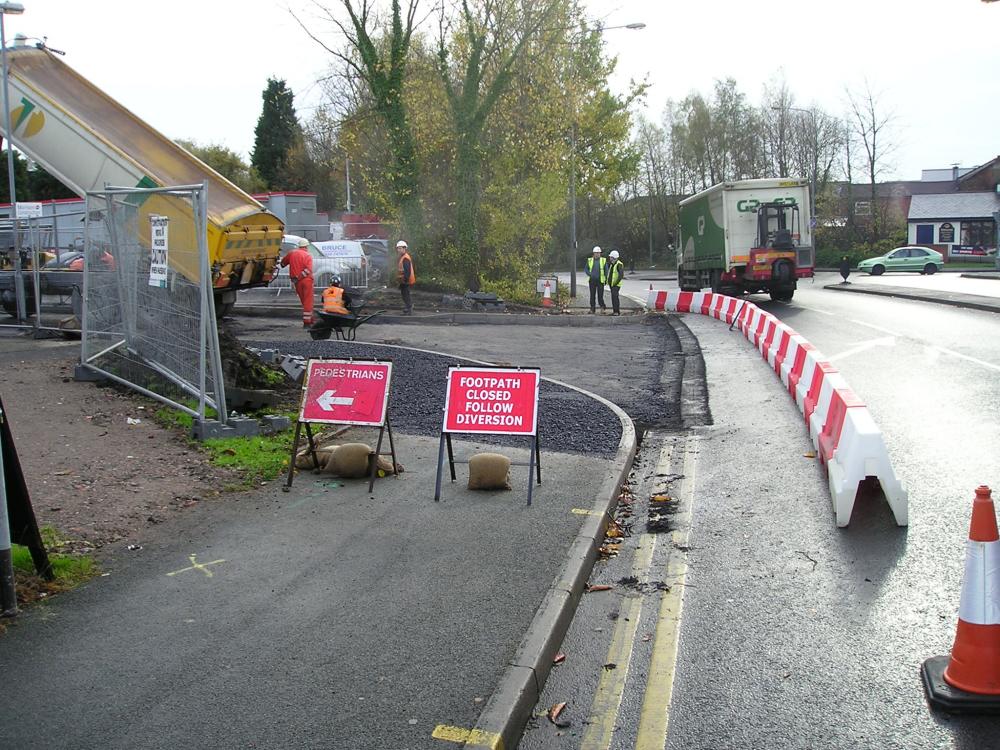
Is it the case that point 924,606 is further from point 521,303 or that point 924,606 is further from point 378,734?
point 521,303

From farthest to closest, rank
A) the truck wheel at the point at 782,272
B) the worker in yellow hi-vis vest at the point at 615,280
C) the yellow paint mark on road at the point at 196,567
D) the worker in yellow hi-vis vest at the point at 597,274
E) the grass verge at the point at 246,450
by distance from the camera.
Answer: the truck wheel at the point at 782,272 → the worker in yellow hi-vis vest at the point at 597,274 → the worker in yellow hi-vis vest at the point at 615,280 → the grass verge at the point at 246,450 → the yellow paint mark on road at the point at 196,567

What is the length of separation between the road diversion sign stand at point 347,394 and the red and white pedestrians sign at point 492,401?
562 millimetres

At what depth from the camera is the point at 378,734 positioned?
387cm

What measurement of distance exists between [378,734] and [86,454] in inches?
210

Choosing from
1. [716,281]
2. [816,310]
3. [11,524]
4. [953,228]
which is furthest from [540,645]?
[953,228]

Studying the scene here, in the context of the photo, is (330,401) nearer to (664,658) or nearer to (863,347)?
(664,658)

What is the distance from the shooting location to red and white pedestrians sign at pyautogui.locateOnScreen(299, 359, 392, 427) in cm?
786

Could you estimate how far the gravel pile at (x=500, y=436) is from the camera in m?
9.55

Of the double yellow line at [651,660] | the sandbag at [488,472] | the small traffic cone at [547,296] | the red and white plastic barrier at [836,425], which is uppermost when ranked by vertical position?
the small traffic cone at [547,296]

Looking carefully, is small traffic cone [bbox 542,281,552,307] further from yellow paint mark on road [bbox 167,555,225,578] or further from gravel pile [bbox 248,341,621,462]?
yellow paint mark on road [bbox 167,555,225,578]

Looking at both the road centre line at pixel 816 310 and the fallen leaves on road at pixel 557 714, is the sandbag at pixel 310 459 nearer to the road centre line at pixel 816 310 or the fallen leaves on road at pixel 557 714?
the fallen leaves on road at pixel 557 714

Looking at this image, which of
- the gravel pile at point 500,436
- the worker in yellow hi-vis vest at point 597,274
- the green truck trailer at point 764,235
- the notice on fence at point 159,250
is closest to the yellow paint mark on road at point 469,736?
the gravel pile at point 500,436

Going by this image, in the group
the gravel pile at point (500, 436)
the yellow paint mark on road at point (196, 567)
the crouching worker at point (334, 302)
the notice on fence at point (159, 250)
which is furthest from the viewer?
the crouching worker at point (334, 302)

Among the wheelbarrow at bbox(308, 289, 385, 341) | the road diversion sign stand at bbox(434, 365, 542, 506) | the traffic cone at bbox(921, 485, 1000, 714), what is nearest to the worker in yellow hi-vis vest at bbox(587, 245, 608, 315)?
the wheelbarrow at bbox(308, 289, 385, 341)
